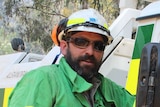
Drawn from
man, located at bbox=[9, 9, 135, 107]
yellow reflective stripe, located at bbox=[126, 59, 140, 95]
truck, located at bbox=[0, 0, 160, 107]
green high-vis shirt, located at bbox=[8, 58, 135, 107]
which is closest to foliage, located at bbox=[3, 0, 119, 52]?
truck, located at bbox=[0, 0, 160, 107]

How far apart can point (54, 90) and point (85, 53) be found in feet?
0.83

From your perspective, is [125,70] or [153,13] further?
[125,70]

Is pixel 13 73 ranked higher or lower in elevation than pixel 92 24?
lower

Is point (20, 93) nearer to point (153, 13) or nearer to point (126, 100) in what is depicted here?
point (126, 100)

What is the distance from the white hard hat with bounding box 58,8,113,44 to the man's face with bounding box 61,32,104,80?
31 mm

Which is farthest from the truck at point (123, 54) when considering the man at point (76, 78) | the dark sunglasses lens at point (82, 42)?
the dark sunglasses lens at point (82, 42)

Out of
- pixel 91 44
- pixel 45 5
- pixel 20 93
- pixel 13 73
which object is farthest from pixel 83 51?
pixel 45 5

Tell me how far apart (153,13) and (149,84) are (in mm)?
937

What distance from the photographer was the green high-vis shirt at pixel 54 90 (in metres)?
1.93

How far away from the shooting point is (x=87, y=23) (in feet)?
6.93

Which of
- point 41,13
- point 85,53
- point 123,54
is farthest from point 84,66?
point 41,13

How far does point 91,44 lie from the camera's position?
211 cm

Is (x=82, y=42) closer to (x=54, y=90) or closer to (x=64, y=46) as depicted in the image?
(x=64, y=46)

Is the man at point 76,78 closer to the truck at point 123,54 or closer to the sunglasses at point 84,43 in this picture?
the sunglasses at point 84,43
